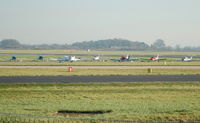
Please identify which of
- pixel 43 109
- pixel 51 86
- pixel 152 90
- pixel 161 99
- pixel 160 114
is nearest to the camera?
pixel 160 114

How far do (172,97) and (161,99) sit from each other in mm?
1537

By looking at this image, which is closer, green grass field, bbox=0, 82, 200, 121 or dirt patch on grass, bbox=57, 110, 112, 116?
green grass field, bbox=0, 82, 200, 121

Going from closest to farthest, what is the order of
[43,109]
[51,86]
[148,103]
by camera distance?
[43,109]
[148,103]
[51,86]

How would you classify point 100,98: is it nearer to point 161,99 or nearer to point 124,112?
point 161,99

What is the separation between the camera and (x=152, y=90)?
105 feet

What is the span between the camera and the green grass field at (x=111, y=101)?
807 inches

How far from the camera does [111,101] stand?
25688 mm

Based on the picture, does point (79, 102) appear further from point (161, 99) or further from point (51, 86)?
point (51, 86)

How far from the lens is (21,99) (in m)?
26.9

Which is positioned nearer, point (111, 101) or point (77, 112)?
point (77, 112)

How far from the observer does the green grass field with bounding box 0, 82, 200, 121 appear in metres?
20.5

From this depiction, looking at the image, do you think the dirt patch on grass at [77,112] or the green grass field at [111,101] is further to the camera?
the dirt patch on grass at [77,112]

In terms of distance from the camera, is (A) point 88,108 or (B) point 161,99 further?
(B) point 161,99

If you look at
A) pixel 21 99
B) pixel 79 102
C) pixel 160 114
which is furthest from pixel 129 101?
pixel 21 99
